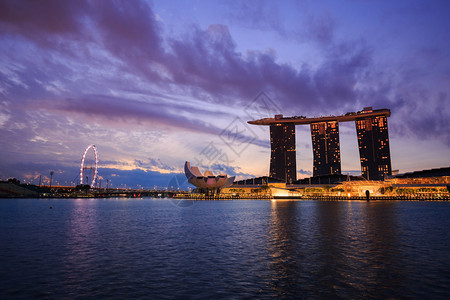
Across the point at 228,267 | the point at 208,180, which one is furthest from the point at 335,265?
the point at 208,180

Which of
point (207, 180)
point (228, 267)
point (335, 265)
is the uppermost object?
point (207, 180)

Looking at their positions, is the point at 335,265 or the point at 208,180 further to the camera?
the point at 208,180

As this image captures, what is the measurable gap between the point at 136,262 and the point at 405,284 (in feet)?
46.2

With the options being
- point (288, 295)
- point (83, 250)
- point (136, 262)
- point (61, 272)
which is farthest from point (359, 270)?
point (83, 250)

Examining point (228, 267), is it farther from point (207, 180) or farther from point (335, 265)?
point (207, 180)

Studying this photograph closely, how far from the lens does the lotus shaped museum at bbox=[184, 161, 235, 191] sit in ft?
623

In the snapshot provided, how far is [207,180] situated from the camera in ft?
625

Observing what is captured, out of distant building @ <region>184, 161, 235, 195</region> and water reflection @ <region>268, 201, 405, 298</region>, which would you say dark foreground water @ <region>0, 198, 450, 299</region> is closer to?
water reflection @ <region>268, 201, 405, 298</region>

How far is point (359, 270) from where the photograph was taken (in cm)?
1605

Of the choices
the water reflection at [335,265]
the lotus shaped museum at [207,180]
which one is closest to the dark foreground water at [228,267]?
the water reflection at [335,265]

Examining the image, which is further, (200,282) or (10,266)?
(10,266)

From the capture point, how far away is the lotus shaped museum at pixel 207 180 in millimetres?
189750

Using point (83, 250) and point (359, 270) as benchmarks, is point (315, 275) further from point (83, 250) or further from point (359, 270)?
point (83, 250)

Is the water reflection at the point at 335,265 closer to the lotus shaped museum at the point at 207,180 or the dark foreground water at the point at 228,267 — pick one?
the dark foreground water at the point at 228,267
